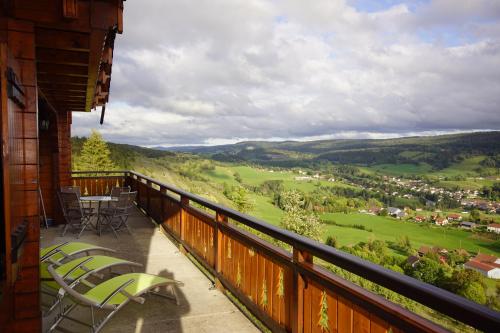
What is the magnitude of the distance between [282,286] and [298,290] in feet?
1.06

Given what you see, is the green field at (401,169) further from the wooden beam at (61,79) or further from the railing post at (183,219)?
the wooden beam at (61,79)

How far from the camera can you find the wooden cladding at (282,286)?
1844 millimetres

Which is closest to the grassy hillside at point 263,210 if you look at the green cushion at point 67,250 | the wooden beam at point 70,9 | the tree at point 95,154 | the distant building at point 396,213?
the tree at point 95,154

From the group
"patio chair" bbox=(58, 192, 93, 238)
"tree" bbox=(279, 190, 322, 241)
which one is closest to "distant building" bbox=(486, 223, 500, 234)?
"tree" bbox=(279, 190, 322, 241)

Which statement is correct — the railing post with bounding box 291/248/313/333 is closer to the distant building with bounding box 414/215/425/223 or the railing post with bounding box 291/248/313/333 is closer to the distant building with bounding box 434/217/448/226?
the distant building with bounding box 434/217/448/226

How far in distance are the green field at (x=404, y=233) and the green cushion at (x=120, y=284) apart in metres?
49.9

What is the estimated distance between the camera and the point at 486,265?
44.6 metres

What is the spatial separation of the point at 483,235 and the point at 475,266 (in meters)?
21.0

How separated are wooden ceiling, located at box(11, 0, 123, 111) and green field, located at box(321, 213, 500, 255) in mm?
49529

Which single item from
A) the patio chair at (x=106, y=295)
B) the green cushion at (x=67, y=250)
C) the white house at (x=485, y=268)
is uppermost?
the green cushion at (x=67, y=250)

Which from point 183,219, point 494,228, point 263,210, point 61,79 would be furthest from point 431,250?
point 61,79

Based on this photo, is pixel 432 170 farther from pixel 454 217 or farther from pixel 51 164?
pixel 51 164

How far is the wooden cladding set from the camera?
1844mm

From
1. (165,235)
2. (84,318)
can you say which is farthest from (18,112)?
(165,235)
